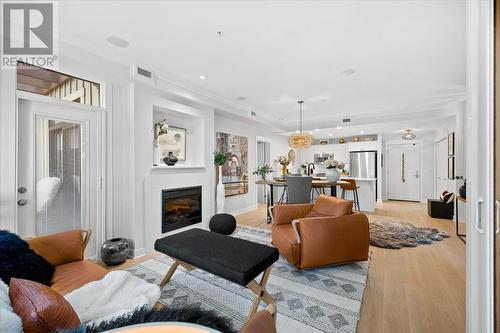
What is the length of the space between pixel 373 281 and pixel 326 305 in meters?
0.77

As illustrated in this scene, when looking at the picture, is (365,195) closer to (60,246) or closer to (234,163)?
(234,163)

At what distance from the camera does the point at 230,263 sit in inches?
66.2

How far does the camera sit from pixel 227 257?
1.78 meters

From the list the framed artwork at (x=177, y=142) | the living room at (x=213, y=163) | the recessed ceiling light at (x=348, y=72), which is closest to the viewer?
the living room at (x=213, y=163)

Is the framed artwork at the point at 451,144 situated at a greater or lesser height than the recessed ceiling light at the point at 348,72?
lesser

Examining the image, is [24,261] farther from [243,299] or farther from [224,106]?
[224,106]

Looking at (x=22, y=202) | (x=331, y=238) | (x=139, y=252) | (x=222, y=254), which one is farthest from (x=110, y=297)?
(x=331, y=238)

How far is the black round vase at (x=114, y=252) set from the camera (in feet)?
8.86

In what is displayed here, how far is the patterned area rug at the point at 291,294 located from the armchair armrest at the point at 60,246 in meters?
0.83

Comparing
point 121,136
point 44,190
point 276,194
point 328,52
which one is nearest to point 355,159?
point 276,194

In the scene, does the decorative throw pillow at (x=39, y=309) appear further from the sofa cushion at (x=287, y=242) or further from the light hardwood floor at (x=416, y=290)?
the sofa cushion at (x=287, y=242)

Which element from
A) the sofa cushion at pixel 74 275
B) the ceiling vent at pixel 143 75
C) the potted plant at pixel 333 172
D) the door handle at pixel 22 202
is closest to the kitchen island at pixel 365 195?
the potted plant at pixel 333 172

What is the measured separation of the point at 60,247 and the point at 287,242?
2.18 metres

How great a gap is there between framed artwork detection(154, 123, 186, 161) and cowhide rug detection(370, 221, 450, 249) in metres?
3.63
